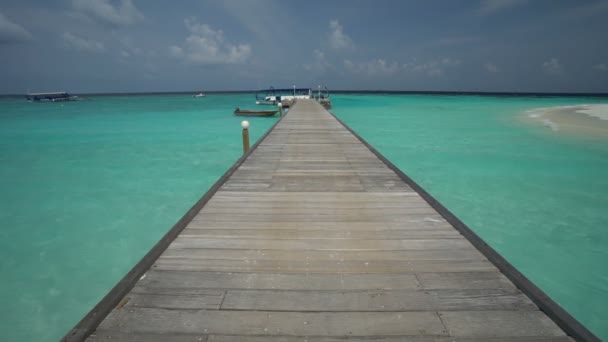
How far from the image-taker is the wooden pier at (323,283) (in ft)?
6.22

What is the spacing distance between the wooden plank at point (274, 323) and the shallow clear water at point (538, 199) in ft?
13.0

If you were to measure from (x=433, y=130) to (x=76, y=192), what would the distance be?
882 inches

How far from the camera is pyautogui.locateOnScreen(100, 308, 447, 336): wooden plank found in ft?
6.21

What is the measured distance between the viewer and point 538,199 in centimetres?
811

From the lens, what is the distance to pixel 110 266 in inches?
217

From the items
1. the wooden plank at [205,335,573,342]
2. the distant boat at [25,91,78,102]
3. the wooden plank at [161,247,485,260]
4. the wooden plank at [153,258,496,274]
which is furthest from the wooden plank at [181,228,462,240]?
the distant boat at [25,91,78,102]

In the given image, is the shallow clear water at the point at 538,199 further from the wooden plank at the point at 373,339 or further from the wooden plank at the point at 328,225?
the wooden plank at the point at 373,339

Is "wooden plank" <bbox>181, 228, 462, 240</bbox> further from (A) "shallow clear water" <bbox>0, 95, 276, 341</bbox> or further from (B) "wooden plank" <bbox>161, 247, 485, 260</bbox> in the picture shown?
(A) "shallow clear water" <bbox>0, 95, 276, 341</bbox>

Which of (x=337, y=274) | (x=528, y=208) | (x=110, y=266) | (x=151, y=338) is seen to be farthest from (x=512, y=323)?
(x=528, y=208)

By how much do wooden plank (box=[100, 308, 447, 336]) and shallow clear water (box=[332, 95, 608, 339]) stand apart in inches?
156

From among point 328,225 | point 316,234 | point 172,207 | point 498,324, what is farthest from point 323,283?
point 172,207

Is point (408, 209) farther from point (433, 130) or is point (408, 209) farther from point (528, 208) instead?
point (433, 130)

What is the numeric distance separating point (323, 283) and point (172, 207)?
713 cm

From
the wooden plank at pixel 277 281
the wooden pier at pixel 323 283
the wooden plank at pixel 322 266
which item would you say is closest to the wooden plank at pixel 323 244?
the wooden pier at pixel 323 283
